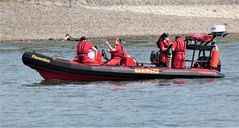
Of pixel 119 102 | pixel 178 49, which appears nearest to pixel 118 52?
pixel 178 49

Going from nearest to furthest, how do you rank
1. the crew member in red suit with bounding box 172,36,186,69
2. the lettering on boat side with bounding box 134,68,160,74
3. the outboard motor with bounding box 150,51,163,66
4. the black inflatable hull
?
1. the black inflatable hull
2. the lettering on boat side with bounding box 134,68,160,74
3. the crew member in red suit with bounding box 172,36,186,69
4. the outboard motor with bounding box 150,51,163,66

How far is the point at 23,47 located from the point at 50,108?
60.4ft

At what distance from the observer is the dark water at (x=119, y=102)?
18438mm

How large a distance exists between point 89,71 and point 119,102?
316 cm

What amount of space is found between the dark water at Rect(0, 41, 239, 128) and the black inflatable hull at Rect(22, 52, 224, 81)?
17cm

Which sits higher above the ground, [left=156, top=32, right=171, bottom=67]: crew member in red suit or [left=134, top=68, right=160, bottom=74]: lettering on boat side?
[left=156, top=32, right=171, bottom=67]: crew member in red suit

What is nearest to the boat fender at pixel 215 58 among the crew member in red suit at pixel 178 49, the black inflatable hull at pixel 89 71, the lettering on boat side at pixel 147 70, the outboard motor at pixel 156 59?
the black inflatable hull at pixel 89 71

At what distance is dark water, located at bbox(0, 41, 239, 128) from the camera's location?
60.5ft

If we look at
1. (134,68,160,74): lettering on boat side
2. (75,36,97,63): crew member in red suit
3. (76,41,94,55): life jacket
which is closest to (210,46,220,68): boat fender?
(134,68,160,74): lettering on boat side

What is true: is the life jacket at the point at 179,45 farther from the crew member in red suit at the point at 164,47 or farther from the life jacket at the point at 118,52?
the life jacket at the point at 118,52

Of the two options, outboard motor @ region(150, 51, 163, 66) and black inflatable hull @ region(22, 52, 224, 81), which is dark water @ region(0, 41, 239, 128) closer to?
black inflatable hull @ region(22, 52, 224, 81)

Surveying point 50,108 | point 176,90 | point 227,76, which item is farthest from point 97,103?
point 227,76

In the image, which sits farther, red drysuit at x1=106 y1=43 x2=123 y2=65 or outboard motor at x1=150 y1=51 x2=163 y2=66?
outboard motor at x1=150 y1=51 x2=163 y2=66

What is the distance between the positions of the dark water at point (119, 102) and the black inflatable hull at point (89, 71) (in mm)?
167
